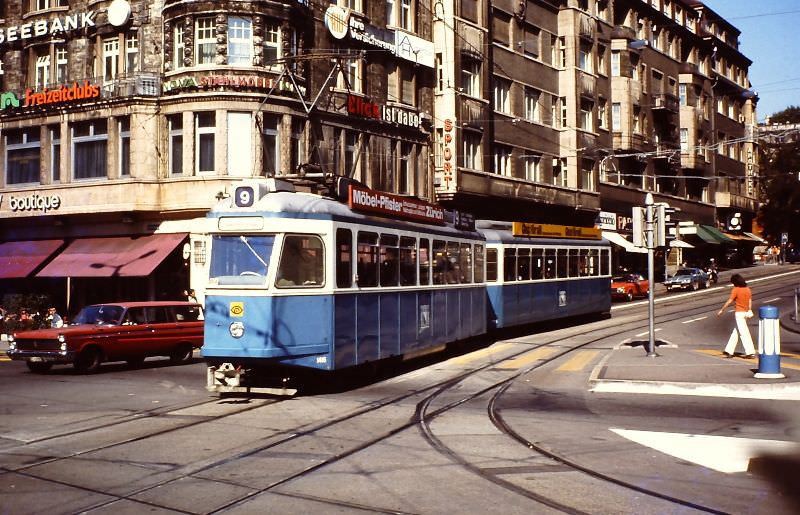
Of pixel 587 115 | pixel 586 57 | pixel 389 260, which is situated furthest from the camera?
pixel 586 57

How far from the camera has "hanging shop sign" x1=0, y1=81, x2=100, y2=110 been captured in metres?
30.5

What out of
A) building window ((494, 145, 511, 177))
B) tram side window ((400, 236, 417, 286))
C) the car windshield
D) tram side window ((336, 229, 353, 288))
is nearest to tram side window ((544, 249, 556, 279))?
tram side window ((400, 236, 417, 286))

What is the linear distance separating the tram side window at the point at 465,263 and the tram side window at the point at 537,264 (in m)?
5.52

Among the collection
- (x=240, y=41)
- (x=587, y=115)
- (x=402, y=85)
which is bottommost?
(x=240, y=41)

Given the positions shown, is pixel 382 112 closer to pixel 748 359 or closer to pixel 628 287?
pixel 628 287

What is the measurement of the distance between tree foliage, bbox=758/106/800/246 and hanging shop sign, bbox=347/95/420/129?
152ft

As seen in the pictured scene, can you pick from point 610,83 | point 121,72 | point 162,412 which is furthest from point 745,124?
point 162,412

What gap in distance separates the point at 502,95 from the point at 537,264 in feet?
59.9

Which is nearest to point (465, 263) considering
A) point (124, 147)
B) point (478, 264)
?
point (478, 264)

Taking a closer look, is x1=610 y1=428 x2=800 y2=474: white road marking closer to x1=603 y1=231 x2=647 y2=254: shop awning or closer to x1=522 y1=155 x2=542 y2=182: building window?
x1=522 y1=155 x2=542 y2=182: building window

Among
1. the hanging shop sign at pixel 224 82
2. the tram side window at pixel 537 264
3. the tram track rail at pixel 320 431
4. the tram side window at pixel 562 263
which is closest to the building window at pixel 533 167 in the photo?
the tram side window at pixel 562 263

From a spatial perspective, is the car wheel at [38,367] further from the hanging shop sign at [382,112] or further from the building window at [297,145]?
the hanging shop sign at [382,112]

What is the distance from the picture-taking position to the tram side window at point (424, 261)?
58.7 feet

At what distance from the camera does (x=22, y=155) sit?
3247 centimetres
